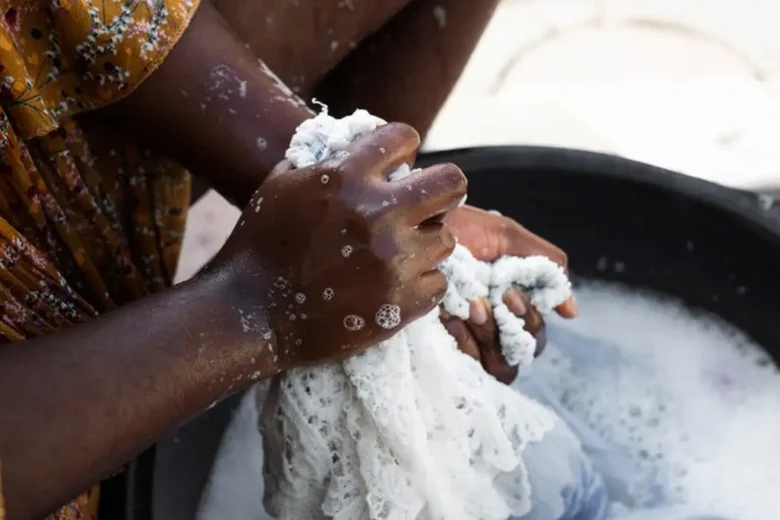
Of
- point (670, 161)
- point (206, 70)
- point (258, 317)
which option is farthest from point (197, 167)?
point (670, 161)

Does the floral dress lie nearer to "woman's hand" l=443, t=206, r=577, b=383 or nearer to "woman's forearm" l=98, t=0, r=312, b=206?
"woman's forearm" l=98, t=0, r=312, b=206

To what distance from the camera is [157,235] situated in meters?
0.70

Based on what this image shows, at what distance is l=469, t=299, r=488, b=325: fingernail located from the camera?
620 millimetres

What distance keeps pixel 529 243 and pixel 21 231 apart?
36cm

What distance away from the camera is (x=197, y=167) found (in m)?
0.64

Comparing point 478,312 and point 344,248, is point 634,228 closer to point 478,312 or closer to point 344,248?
point 478,312

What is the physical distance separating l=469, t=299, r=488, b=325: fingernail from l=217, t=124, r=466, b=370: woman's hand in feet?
0.33

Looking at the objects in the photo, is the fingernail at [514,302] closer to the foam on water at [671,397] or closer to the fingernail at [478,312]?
the fingernail at [478,312]

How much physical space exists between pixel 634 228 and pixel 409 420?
45cm

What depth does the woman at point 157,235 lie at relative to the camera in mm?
465

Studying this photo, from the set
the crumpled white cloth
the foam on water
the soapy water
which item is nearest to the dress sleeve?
the crumpled white cloth

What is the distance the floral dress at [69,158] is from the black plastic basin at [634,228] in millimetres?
186

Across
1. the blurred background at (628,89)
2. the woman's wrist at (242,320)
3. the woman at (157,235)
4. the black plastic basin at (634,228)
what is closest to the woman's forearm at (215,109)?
the woman at (157,235)

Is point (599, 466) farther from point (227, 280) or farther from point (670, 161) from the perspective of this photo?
point (670, 161)
